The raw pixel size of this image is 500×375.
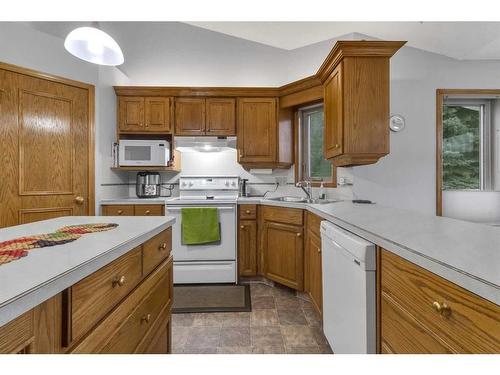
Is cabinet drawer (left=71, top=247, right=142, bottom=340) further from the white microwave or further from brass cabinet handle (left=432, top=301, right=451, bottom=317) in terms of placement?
the white microwave

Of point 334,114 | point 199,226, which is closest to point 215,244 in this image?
point 199,226

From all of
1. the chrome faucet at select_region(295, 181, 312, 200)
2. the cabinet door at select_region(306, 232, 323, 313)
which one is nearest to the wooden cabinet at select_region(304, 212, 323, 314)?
the cabinet door at select_region(306, 232, 323, 313)

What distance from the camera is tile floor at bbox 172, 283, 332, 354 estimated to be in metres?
1.67

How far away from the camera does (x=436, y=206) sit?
2670 mm

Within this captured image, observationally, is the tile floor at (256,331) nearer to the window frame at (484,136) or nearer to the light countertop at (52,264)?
the light countertop at (52,264)

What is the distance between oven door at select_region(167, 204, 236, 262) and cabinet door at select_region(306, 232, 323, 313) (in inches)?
33.3

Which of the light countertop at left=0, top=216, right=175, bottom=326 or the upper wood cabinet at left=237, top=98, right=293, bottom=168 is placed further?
the upper wood cabinet at left=237, top=98, right=293, bottom=168

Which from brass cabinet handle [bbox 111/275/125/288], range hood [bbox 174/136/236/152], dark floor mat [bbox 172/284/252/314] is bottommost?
dark floor mat [bbox 172/284/252/314]

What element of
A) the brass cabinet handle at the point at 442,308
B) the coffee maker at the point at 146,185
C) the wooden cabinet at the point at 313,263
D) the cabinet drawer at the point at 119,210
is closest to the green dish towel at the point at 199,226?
the cabinet drawer at the point at 119,210

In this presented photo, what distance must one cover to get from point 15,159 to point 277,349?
8.69 feet

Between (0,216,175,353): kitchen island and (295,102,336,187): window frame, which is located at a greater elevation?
(295,102,336,187): window frame

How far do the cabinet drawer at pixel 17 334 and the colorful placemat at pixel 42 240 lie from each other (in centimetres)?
22

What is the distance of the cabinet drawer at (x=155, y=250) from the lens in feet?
3.41
